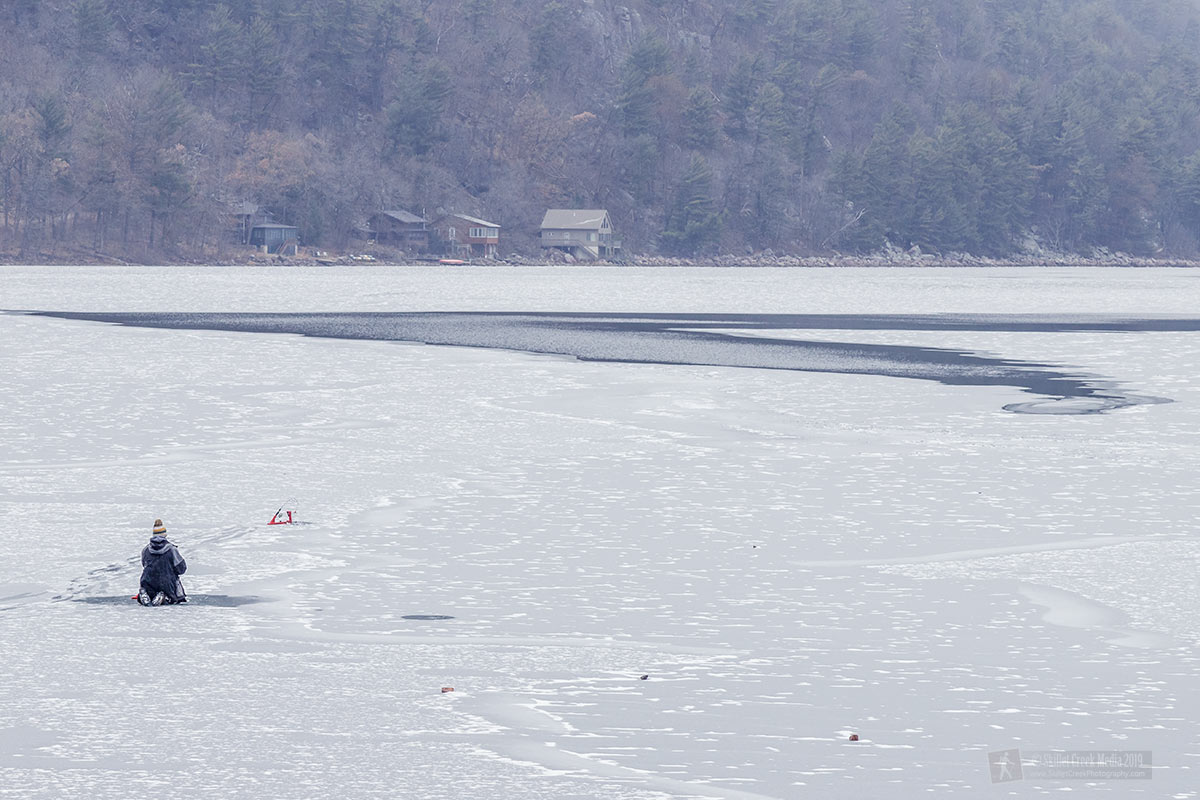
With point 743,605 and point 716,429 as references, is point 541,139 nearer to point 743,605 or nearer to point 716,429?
point 716,429

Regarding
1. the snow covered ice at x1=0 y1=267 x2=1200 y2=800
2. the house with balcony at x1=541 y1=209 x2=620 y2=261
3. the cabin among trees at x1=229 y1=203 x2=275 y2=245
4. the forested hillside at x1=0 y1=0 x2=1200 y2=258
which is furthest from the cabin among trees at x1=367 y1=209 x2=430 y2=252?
the snow covered ice at x1=0 y1=267 x2=1200 y2=800

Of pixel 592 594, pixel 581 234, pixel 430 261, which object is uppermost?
pixel 581 234

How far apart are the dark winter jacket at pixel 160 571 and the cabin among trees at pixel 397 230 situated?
159773 mm

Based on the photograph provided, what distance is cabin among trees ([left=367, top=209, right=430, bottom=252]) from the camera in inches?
6732

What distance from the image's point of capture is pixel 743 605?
1331 centimetres

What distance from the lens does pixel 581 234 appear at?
183500mm

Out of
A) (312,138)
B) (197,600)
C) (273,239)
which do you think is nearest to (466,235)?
(312,138)

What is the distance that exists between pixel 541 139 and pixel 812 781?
622 feet

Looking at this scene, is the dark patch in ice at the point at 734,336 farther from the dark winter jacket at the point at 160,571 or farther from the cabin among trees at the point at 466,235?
the cabin among trees at the point at 466,235

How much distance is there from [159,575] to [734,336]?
128ft

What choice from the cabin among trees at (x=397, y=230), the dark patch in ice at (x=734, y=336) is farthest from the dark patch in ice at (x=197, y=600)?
the cabin among trees at (x=397, y=230)

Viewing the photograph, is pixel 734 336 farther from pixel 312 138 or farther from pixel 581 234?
pixel 312 138

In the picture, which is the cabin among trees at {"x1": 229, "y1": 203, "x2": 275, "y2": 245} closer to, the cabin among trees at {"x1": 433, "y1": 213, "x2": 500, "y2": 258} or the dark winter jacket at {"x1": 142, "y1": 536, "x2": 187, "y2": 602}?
the cabin among trees at {"x1": 433, "y1": 213, "x2": 500, "y2": 258}

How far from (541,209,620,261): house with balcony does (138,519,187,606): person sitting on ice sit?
6619 inches
